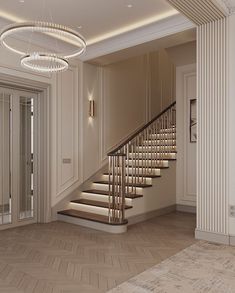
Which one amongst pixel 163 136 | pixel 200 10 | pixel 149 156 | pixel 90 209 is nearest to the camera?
pixel 200 10

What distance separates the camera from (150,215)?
599 centimetres

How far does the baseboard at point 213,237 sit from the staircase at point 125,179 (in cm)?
121

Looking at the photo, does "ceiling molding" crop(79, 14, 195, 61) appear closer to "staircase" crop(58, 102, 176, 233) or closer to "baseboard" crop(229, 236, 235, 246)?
"staircase" crop(58, 102, 176, 233)

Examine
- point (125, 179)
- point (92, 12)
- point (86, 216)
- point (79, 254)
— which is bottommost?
point (79, 254)

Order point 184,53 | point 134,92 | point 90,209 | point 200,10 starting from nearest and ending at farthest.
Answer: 1. point 200,10
2. point 90,209
3. point 184,53
4. point 134,92

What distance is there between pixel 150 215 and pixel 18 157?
110 inches

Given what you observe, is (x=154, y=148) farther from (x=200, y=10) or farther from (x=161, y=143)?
(x=200, y=10)

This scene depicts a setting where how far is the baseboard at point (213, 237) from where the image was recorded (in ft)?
13.9

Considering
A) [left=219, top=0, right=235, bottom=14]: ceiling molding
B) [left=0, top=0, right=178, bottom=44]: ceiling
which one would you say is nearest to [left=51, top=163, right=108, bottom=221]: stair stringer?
[left=0, top=0, right=178, bottom=44]: ceiling

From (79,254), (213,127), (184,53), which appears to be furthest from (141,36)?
(79,254)

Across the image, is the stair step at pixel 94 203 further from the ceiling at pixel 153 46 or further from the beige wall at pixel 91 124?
the ceiling at pixel 153 46

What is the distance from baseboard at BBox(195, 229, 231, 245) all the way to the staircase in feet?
3.96

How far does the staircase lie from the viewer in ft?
16.7

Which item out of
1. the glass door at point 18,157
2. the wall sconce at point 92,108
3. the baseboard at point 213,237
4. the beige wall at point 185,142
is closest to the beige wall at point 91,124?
the wall sconce at point 92,108
